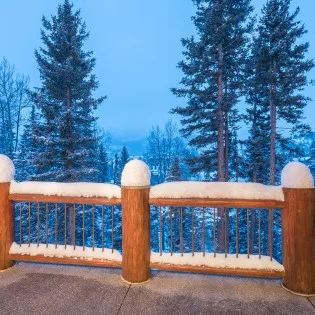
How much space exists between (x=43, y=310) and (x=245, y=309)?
80.0 inches

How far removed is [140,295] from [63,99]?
42.3ft

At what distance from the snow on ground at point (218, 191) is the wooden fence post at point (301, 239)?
190mm

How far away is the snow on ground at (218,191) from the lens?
10.1ft

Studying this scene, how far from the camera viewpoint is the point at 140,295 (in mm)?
2902

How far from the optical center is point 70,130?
13.6 metres

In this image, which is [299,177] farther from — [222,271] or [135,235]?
[135,235]

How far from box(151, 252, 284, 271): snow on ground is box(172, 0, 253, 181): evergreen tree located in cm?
1082

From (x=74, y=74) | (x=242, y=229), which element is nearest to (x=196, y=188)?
(x=74, y=74)

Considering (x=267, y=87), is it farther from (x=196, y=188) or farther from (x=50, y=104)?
(x=196, y=188)

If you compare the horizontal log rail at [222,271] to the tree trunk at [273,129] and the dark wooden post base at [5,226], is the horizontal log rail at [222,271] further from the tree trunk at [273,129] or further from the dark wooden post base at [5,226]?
the tree trunk at [273,129]

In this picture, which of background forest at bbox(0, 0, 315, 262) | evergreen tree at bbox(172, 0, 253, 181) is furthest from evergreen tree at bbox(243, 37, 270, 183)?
evergreen tree at bbox(172, 0, 253, 181)

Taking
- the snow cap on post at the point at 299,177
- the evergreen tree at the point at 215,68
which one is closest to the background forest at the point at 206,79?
the evergreen tree at the point at 215,68

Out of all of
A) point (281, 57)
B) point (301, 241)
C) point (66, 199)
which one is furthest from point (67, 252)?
point (281, 57)

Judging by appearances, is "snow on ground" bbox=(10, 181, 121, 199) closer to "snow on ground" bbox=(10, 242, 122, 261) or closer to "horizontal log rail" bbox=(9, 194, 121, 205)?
"horizontal log rail" bbox=(9, 194, 121, 205)
